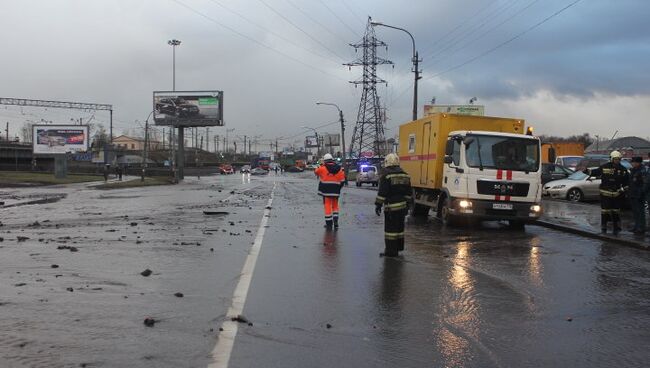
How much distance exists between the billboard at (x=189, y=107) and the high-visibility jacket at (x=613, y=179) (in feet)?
207

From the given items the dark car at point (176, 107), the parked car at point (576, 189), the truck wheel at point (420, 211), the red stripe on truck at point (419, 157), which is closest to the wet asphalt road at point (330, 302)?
the red stripe on truck at point (419, 157)

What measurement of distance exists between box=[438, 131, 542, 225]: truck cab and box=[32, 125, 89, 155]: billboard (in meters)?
56.6

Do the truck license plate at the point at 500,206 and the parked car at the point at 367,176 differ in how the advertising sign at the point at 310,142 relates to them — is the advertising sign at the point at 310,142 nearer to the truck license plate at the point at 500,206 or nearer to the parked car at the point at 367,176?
the parked car at the point at 367,176

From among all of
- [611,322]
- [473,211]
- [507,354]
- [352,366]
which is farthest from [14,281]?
[473,211]

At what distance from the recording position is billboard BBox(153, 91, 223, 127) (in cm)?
7269

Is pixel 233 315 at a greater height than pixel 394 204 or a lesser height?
lesser

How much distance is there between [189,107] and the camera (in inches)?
2879

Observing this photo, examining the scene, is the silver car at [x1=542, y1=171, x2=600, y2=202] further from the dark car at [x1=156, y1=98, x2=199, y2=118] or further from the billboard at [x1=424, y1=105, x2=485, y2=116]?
the dark car at [x1=156, y1=98, x2=199, y2=118]

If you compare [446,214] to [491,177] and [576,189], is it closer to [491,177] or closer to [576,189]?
[491,177]

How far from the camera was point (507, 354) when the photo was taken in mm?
5031

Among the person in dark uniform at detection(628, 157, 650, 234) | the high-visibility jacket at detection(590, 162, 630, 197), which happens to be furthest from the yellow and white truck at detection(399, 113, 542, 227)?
the person in dark uniform at detection(628, 157, 650, 234)

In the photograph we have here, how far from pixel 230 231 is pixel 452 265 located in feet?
20.8

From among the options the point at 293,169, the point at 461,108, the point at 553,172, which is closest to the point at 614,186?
the point at 553,172

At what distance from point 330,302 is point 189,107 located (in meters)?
69.2
